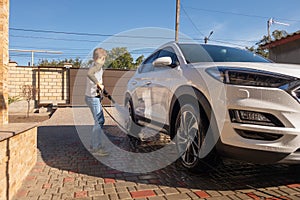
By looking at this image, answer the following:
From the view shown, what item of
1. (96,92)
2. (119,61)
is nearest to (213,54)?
(96,92)

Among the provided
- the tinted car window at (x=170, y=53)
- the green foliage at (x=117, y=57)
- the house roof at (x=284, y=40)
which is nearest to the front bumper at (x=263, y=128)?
the tinted car window at (x=170, y=53)

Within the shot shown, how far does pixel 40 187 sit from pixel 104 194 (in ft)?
2.43

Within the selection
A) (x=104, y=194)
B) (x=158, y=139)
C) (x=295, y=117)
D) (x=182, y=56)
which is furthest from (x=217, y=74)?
(x=158, y=139)

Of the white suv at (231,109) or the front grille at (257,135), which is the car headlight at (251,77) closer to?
the white suv at (231,109)

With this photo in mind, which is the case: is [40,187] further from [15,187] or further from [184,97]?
[184,97]

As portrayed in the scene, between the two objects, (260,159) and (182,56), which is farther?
(182,56)

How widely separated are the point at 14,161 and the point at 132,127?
2.92m

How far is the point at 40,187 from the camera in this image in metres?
2.60

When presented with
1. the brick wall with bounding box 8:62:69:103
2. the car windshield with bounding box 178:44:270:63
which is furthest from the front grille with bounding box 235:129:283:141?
the brick wall with bounding box 8:62:69:103

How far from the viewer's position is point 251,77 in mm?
2172

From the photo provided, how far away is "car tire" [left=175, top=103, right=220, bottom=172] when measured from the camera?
100 inches

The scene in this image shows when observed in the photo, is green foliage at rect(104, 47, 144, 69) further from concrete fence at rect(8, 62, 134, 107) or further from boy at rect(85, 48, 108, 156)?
concrete fence at rect(8, 62, 134, 107)

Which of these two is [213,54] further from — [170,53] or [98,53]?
[98,53]

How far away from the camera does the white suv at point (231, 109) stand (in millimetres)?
2018
